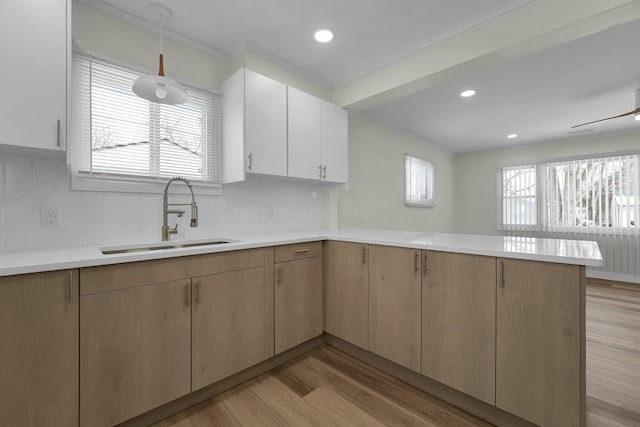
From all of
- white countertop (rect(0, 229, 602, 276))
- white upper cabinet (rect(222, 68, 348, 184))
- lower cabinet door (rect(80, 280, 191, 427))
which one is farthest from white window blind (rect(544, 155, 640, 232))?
lower cabinet door (rect(80, 280, 191, 427))

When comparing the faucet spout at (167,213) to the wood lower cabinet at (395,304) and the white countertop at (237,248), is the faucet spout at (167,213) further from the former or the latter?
the wood lower cabinet at (395,304)

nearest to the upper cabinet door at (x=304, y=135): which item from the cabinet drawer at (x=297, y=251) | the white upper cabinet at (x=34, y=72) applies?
the cabinet drawer at (x=297, y=251)

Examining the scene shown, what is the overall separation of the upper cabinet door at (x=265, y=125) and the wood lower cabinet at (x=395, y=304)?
1076 mm

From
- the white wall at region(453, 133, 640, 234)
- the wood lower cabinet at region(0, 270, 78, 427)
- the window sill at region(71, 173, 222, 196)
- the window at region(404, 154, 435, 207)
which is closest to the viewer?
the wood lower cabinet at region(0, 270, 78, 427)

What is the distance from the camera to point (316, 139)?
102 inches

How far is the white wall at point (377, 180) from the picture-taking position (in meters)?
3.57

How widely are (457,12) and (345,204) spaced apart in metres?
2.14

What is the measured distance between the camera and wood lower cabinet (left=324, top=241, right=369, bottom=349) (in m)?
2.01

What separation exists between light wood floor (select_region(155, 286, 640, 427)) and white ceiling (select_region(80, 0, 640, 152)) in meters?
2.25

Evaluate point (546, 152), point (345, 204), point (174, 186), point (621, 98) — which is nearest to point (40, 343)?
point (174, 186)

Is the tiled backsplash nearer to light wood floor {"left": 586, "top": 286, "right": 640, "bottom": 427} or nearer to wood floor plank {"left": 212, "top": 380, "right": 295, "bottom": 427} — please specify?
wood floor plank {"left": 212, "top": 380, "right": 295, "bottom": 427}

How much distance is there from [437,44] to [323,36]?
0.93 meters

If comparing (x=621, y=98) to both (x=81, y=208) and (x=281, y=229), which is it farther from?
(x=81, y=208)

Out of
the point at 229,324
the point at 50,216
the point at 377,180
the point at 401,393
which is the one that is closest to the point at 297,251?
the point at 229,324
